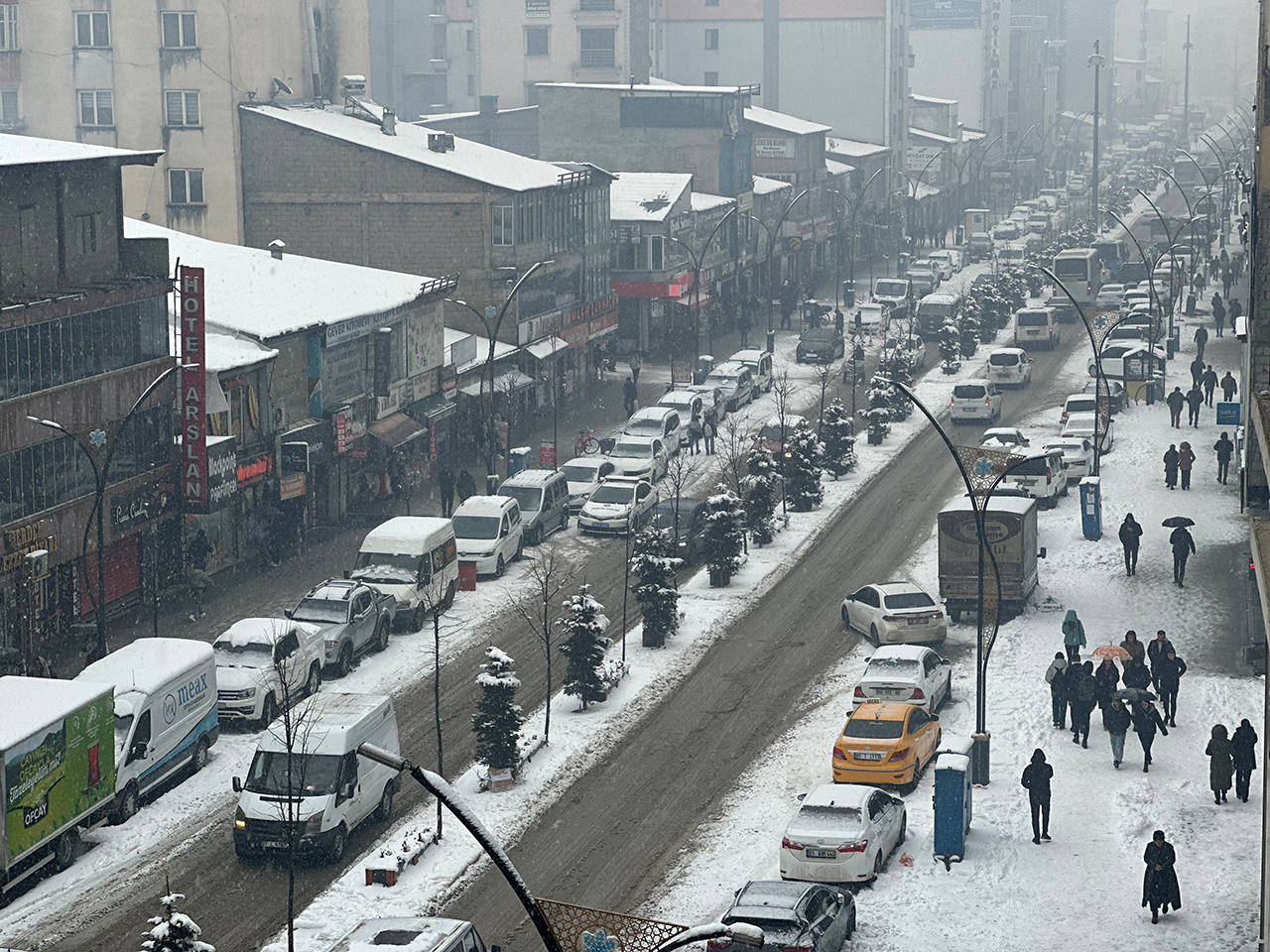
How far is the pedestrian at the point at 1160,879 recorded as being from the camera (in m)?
29.5

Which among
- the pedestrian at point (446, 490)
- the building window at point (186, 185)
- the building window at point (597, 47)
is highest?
the building window at point (597, 47)

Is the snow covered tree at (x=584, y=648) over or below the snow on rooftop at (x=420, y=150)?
below

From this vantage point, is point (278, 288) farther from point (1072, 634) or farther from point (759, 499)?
point (1072, 634)

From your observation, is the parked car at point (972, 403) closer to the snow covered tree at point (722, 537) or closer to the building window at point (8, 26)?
the snow covered tree at point (722, 537)

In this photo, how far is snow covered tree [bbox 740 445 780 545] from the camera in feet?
184

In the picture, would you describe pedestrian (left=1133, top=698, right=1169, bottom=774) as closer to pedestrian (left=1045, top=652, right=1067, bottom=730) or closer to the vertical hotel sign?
pedestrian (left=1045, top=652, right=1067, bottom=730)

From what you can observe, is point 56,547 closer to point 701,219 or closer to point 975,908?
point 975,908

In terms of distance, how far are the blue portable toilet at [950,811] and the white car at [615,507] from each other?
78.5 feet

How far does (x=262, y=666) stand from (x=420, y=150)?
42.1 m

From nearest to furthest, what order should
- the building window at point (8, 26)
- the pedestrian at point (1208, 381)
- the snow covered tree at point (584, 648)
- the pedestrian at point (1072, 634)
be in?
the snow covered tree at point (584, 648) < the pedestrian at point (1072, 634) < the pedestrian at point (1208, 381) < the building window at point (8, 26)

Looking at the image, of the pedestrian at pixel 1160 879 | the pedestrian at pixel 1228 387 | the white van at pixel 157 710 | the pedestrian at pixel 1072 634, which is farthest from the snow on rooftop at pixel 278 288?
the pedestrian at pixel 1160 879

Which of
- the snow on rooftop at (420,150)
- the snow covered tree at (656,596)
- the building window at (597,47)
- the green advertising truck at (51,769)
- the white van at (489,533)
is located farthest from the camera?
the building window at (597,47)

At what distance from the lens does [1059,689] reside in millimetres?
39531

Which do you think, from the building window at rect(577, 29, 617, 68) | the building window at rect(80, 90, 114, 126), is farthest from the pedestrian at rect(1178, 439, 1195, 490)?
the building window at rect(577, 29, 617, 68)
